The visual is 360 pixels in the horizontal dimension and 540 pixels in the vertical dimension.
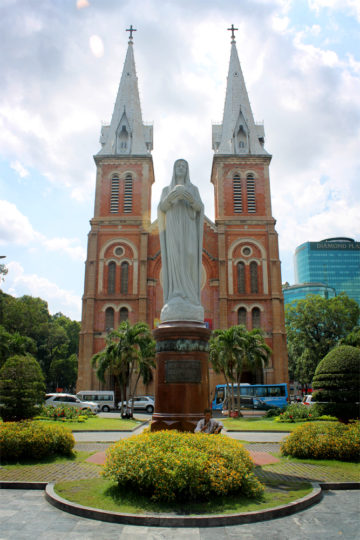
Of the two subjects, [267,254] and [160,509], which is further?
[267,254]

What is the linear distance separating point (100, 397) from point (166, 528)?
28.3 m

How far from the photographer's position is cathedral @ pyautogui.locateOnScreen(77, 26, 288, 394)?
116 ft

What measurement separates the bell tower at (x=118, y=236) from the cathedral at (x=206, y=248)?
0.28ft

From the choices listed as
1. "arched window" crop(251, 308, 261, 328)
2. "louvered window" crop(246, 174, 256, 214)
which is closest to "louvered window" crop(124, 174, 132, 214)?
"louvered window" crop(246, 174, 256, 214)

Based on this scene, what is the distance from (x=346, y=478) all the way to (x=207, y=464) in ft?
9.51

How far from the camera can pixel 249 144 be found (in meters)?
41.4

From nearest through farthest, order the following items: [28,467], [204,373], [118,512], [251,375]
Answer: [118,512]
[28,467]
[204,373]
[251,375]

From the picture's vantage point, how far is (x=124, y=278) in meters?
37.0

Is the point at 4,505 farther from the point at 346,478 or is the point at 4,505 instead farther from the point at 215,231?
the point at 215,231

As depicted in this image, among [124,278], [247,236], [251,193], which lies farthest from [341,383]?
[251,193]

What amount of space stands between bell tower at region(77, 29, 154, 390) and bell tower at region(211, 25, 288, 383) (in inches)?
264

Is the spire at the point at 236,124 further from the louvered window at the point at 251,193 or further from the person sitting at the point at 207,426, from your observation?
the person sitting at the point at 207,426

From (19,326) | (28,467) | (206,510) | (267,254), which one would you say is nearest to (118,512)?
(206,510)

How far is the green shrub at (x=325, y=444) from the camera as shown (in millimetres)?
8539
